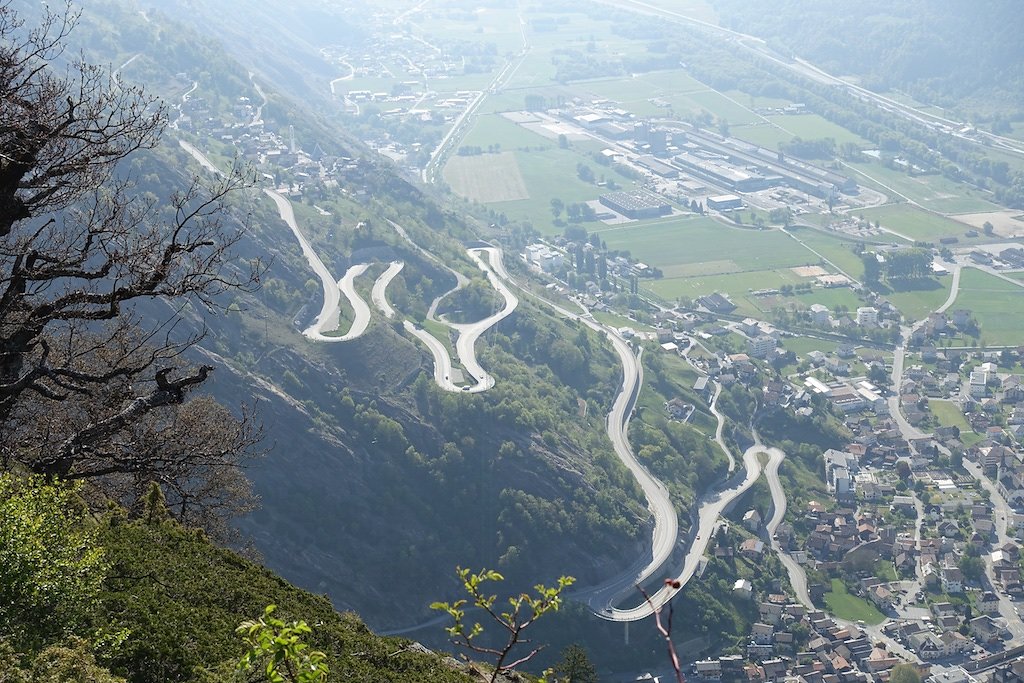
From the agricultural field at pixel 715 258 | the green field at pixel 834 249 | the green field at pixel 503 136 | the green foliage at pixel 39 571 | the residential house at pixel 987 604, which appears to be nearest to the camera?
the green foliage at pixel 39 571

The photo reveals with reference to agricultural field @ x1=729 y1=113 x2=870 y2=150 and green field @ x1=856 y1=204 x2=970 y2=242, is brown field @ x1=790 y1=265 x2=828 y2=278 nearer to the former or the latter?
green field @ x1=856 y1=204 x2=970 y2=242

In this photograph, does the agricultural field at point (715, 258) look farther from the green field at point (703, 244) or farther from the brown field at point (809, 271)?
A: the brown field at point (809, 271)

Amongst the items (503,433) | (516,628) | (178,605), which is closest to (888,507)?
(503,433)

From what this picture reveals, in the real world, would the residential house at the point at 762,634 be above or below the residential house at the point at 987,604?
below

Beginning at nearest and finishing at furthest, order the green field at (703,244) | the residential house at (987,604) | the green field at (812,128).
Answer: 1. the residential house at (987,604)
2. the green field at (703,244)
3. the green field at (812,128)

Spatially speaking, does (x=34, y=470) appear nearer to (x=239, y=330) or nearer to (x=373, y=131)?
(x=239, y=330)

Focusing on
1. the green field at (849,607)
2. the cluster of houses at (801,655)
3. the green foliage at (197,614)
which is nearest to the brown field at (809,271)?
the green field at (849,607)
